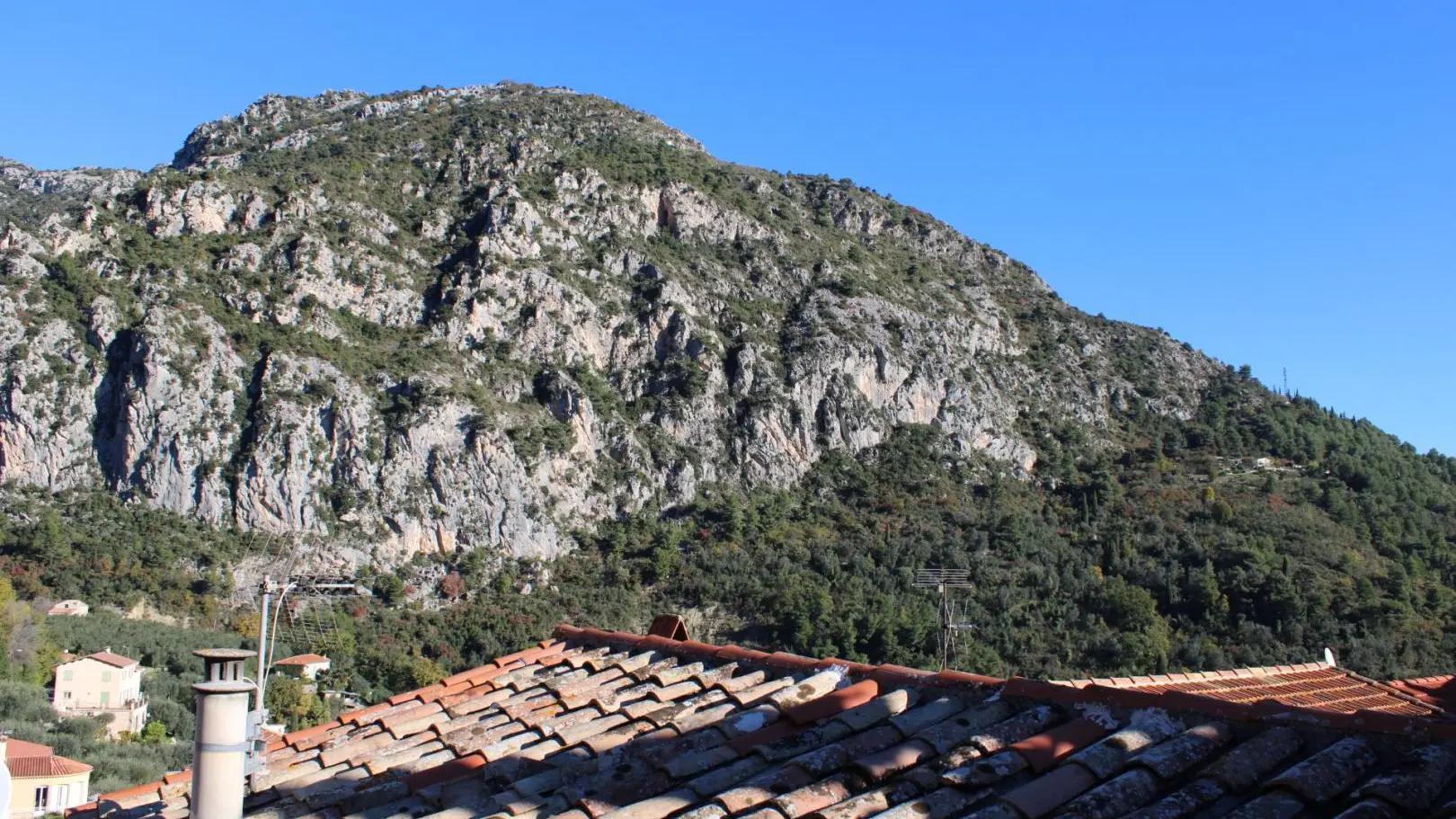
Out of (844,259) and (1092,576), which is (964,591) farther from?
(844,259)

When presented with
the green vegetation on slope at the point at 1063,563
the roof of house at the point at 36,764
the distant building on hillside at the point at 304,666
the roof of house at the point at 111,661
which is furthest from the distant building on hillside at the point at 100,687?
the roof of house at the point at 36,764

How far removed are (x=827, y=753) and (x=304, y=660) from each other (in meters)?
38.9

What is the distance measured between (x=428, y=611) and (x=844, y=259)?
129ft

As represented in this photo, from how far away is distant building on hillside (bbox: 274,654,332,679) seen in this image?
37.7 meters

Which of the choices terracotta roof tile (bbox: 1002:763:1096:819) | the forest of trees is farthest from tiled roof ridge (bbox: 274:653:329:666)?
terracotta roof tile (bbox: 1002:763:1096:819)

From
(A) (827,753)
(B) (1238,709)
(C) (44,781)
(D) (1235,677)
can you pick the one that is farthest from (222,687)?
(C) (44,781)

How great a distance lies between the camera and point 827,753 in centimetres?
375

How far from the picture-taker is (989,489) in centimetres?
5984

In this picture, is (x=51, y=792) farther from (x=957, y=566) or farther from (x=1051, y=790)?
(x=957, y=566)

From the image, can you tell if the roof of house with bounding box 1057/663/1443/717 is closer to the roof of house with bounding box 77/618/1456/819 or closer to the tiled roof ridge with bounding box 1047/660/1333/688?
the tiled roof ridge with bounding box 1047/660/1333/688

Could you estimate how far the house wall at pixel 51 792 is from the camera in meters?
19.8

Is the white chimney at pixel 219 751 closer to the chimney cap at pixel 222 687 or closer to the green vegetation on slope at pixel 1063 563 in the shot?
the chimney cap at pixel 222 687

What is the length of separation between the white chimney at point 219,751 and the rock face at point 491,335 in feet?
157

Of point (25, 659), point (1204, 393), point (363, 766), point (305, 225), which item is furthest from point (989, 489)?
point (363, 766)
